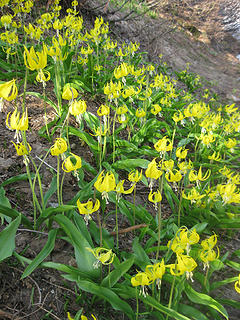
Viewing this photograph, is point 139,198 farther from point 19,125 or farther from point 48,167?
point 19,125

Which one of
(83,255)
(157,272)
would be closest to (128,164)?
(83,255)

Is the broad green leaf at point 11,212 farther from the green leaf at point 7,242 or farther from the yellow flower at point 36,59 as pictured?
the yellow flower at point 36,59

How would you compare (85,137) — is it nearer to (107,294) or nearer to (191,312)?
(107,294)

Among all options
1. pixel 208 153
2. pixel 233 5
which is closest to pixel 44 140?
pixel 208 153

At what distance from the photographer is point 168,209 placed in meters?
2.82

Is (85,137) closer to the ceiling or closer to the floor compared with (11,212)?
closer to the ceiling

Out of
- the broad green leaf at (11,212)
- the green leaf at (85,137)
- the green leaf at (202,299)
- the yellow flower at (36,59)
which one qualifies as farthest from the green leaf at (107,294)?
the green leaf at (85,137)

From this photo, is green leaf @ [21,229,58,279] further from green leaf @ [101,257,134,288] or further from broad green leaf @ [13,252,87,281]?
green leaf @ [101,257,134,288]

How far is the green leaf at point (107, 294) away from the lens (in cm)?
140

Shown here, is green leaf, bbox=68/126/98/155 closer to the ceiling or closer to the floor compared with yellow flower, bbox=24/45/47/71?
closer to the floor

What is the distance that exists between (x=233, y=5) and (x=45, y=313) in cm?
2153

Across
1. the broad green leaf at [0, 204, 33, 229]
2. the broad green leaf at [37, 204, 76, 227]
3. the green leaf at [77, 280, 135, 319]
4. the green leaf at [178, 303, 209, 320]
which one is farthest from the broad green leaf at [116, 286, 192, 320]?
the broad green leaf at [0, 204, 33, 229]

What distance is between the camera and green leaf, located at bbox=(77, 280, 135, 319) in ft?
4.58

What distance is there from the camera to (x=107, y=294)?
1425mm
